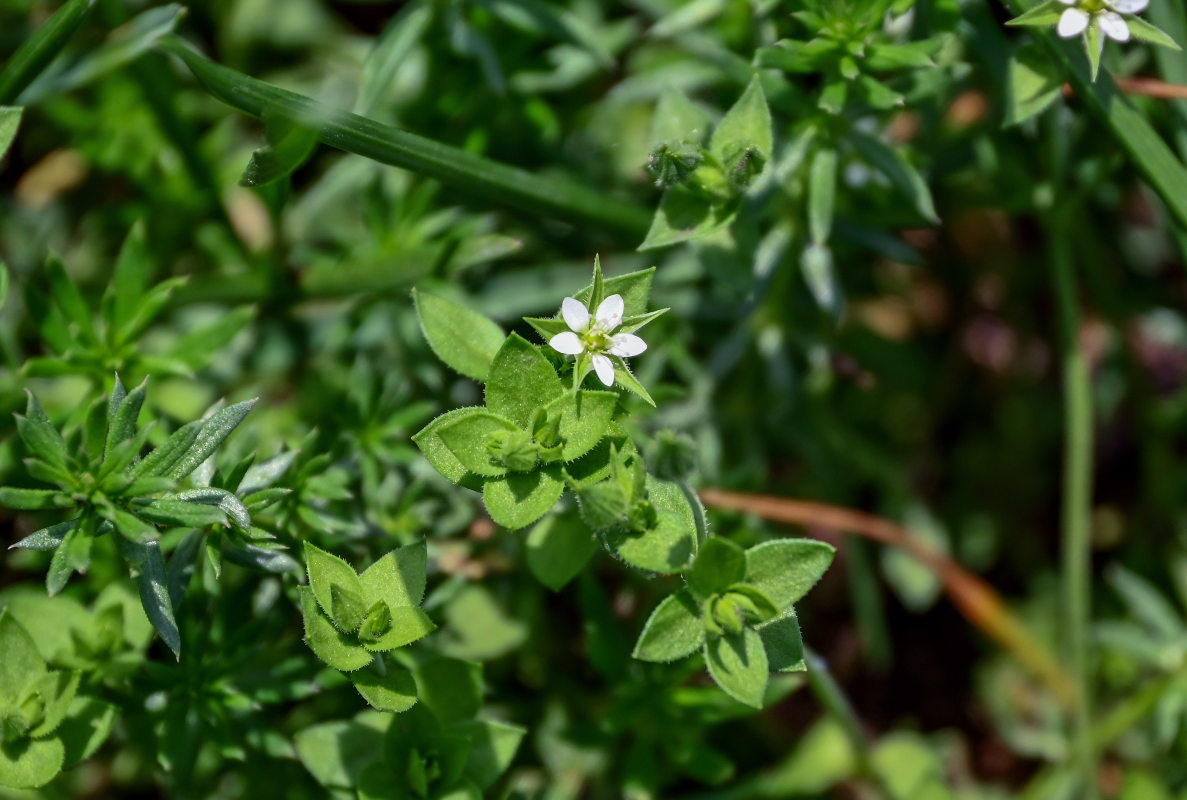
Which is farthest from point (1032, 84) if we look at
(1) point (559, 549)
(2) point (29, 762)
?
(2) point (29, 762)

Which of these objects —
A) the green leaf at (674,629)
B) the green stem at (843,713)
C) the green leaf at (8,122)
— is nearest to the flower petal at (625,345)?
the green leaf at (674,629)

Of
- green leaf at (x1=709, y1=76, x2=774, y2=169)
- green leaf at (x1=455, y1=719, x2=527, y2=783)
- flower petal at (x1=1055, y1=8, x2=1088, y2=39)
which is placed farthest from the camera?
green leaf at (x1=455, y1=719, x2=527, y2=783)

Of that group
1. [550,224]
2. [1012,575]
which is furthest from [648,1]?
[1012,575]

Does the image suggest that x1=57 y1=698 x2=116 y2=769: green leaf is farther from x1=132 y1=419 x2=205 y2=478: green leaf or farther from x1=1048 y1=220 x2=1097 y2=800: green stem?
x1=1048 y1=220 x2=1097 y2=800: green stem

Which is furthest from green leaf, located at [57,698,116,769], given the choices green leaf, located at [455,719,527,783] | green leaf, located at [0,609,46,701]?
green leaf, located at [455,719,527,783]

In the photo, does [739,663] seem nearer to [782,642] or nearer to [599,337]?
[782,642]

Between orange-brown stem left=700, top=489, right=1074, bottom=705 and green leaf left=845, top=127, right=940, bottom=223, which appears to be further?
orange-brown stem left=700, top=489, right=1074, bottom=705

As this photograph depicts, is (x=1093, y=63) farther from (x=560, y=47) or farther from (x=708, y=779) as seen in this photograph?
(x=708, y=779)
